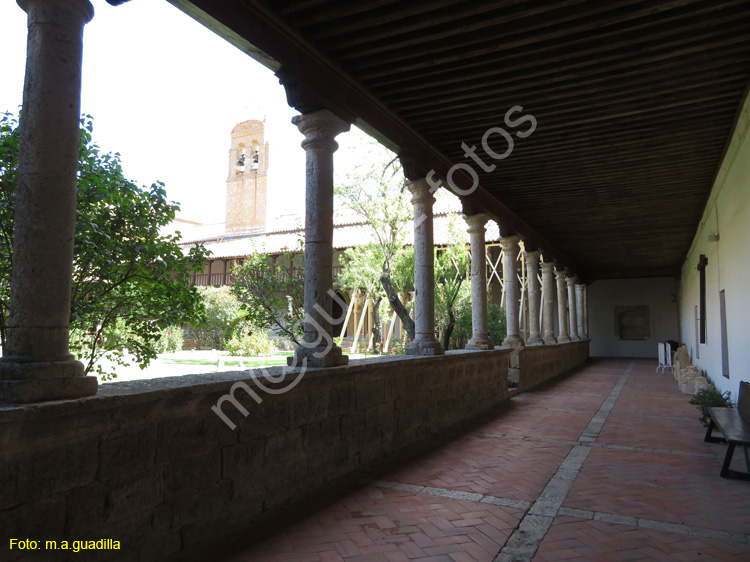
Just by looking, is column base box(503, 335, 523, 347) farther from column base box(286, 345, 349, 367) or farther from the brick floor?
the brick floor

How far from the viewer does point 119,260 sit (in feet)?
14.4

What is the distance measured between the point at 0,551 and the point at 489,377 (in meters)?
6.31

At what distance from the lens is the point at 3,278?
3871mm

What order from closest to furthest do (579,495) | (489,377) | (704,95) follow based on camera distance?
1. (579,495)
2. (704,95)
3. (489,377)

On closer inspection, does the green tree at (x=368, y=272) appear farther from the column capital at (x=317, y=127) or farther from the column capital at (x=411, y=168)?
the column capital at (x=317, y=127)

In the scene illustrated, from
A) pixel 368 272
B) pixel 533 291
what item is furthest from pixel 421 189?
pixel 368 272

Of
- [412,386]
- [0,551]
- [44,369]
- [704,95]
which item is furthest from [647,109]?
[0,551]

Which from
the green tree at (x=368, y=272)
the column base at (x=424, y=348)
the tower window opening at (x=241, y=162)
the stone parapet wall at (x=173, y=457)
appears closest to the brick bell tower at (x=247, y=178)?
the tower window opening at (x=241, y=162)

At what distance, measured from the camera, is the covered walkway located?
104 inches

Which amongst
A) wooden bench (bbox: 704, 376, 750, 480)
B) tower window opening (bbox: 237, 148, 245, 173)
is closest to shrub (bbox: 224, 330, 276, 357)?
wooden bench (bbox: 704, 376, 750, 480)

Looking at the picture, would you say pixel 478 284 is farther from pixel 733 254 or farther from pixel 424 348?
pixel 733 254

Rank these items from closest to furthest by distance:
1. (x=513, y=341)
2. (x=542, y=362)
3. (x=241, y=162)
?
(x=513, y=341) < (x=542, y=362) < (x=241, y=162)

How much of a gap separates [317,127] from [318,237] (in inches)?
35.5

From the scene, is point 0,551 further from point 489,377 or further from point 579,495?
point 489,377
